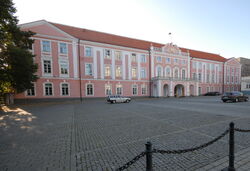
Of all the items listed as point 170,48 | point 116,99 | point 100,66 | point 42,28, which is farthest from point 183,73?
point 42,28

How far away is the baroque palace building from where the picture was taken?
2228cm

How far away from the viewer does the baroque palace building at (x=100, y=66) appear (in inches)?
877

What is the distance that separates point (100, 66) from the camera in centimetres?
2658

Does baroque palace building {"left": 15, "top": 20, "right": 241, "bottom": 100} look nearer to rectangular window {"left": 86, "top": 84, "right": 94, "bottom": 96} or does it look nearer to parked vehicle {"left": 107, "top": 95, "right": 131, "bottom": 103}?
rectangular window {"left": 86, "top": 84, "right": 94, "bottom": 96}

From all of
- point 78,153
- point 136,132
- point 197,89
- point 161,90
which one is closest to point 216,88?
point 197,89

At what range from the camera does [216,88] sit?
42938mm

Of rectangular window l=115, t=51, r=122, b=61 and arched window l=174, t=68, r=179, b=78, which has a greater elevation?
rectangular window l=115, t=51, r=122, b=61

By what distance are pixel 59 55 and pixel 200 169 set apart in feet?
87.0

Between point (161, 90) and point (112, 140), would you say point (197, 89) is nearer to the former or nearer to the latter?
point (161, 90)

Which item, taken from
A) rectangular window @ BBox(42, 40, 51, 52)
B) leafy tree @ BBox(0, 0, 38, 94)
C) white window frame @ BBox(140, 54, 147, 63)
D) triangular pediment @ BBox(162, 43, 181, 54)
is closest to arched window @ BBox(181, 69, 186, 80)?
triangular pediment @ BBox(162, 43, 181, 54)

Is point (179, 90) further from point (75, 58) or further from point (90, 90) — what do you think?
point (75, 58)

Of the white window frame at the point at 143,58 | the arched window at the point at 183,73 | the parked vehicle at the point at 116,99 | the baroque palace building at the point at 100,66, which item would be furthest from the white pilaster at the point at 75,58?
the arched window at the point at 183,73

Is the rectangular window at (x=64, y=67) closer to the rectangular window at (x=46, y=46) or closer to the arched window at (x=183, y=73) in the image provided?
the rectangular window at (x=46, y=46)

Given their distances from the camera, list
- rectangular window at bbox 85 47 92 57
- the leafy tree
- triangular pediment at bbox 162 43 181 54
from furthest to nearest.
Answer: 1. triangular pediment at bbox 162 43 181 54
2. rectangular window at bbox 85 47 92 57
3. the leafy tree
